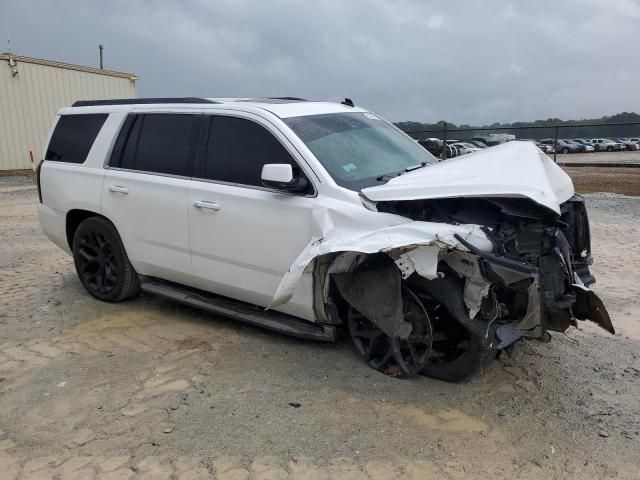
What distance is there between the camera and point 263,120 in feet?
14.1

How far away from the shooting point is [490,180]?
135 inches

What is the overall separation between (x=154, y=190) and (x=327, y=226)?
1.73 metres

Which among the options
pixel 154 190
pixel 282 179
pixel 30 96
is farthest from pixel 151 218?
pixel 30 96

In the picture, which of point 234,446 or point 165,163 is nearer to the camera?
point 234,446

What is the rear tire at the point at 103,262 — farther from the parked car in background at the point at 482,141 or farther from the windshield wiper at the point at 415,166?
the parked car in background at the point at 482,141

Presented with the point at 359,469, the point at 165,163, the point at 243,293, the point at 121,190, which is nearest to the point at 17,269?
the point at 121,190

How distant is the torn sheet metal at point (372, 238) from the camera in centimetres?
323

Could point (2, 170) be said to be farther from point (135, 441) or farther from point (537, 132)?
point (135, 441)

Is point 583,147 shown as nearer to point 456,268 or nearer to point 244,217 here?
point 244,217

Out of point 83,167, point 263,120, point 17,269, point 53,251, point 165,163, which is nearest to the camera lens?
point 263,120

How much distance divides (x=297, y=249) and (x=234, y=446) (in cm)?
133

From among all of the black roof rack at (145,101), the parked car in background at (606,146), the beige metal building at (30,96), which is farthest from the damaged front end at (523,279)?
the parked car in background at (606,146)

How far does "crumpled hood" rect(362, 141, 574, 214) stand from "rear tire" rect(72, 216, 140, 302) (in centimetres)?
257

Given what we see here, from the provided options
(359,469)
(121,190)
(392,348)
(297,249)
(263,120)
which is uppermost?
(263,120)
